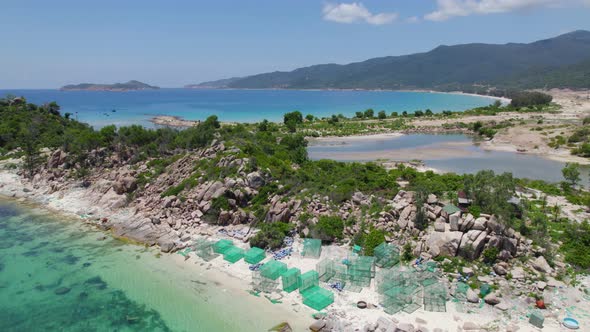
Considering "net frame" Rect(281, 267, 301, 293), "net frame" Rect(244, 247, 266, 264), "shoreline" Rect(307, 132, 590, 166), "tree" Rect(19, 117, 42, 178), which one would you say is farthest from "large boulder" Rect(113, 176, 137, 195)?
"shoreline" Rect(307, 132, 590, 166)

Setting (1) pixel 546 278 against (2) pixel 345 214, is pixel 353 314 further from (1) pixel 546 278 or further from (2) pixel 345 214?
(1) pixel 546 278

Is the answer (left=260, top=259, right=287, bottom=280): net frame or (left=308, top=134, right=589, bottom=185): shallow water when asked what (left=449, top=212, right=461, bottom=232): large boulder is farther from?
(left=308, top=134, right=589, bottom=185): shallow water

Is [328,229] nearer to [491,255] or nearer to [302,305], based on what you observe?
[302,305]

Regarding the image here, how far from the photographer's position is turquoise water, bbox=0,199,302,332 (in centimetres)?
1597

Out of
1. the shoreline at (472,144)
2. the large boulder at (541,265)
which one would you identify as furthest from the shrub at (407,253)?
the shoreline at (472,144)

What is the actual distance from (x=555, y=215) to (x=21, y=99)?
93.0 m

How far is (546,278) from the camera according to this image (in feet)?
55.5

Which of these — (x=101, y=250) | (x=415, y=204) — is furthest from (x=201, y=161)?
(x=415, y=204)

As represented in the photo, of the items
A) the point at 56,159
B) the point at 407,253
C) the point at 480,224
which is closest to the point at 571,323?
the point at 480,224

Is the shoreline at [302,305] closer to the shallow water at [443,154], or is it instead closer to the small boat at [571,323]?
the small boat at [571,323]

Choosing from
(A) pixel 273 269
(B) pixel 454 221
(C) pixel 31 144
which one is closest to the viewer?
(A) pixel 273 269

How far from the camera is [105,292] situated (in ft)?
60.6

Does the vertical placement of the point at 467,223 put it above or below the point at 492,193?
below

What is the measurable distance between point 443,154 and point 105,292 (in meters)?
47.9
